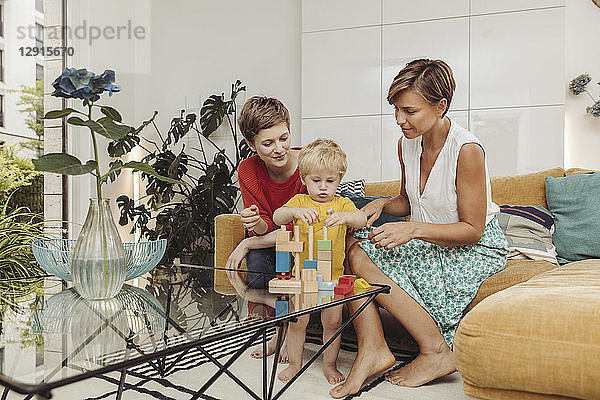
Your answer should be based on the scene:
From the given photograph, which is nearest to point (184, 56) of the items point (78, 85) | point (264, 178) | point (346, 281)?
point (264, 178)

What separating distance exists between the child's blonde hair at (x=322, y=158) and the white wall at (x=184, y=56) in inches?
74.1

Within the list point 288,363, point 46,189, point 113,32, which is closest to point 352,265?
point 288,363

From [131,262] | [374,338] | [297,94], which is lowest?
[374,338]

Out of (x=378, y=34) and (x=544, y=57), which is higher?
(x=378, y=34)

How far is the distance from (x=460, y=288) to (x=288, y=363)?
0.72m

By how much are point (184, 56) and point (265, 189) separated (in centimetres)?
235

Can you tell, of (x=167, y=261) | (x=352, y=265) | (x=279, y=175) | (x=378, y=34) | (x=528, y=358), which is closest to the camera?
(x=528, y=358)

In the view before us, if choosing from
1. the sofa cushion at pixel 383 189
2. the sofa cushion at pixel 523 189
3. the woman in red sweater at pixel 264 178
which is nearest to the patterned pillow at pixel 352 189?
the sofa cushion at pixel 383 189

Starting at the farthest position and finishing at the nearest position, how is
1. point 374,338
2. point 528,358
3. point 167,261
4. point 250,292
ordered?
point 167,261 → point 374,338 → point 250,292 → point 528,358

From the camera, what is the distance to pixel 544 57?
323 cm

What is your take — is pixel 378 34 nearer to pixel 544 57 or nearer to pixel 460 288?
pixel 544 57

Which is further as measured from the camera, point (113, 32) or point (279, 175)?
point (113, 32)

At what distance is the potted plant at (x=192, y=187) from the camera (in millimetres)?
3783

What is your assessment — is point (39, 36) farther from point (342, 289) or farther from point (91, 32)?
point (342, 289)
